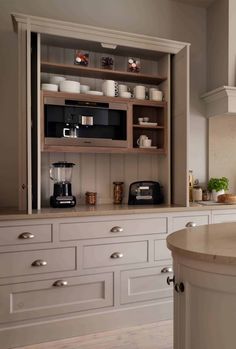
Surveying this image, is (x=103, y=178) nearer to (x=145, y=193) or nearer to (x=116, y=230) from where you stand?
(x=145, y=193)

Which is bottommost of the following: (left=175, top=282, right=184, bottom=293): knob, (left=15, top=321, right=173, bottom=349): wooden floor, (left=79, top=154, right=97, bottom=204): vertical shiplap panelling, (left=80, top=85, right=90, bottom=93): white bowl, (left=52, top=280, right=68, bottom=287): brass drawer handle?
(left=15, top=321, right=173, bottom=349): wooden floor

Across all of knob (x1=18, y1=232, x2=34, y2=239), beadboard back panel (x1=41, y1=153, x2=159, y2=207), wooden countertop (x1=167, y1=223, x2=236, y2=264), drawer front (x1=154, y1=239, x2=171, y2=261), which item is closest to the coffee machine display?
beadboard back panel (x1=41, y1=153, x2=159, y2=207)

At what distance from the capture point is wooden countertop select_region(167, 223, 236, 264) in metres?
1.13

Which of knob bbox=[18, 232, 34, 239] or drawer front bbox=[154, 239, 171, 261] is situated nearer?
knob bbox=[18, 232, 34, 239]

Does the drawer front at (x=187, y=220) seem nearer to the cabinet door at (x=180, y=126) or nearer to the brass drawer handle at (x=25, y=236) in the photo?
the cabinet door at (x=180, y=126)

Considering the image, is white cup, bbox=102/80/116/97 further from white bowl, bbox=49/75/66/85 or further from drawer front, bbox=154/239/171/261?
drawer front, bbox=154/239/171/261

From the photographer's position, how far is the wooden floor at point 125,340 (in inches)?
86.4

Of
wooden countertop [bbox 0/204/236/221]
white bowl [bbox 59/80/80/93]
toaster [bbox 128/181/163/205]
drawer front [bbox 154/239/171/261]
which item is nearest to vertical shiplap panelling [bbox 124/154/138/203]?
toaster [bbox 128/181/163/205]

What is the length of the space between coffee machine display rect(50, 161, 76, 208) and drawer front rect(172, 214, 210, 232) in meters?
0.87

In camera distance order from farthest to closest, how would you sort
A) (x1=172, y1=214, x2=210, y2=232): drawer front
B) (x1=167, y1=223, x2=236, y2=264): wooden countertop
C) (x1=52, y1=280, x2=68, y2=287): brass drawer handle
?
(x1=172, y1=214, x2=210, y2=232): drawer front
(x1=52, y1=280, x2=68, y2=287): brass drawer handle
(x1=167, y1=223, x2=236, y2=264): wooden countertop

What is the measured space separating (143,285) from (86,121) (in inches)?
56.9

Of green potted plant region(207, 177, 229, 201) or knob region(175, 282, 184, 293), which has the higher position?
green potted plant region(207, 177, 229, 201)

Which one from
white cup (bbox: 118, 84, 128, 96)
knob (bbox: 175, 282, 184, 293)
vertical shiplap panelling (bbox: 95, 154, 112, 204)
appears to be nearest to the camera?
knob (bbox: 175, 282, 184, 293)

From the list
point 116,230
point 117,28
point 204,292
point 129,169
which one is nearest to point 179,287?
point 204,292
